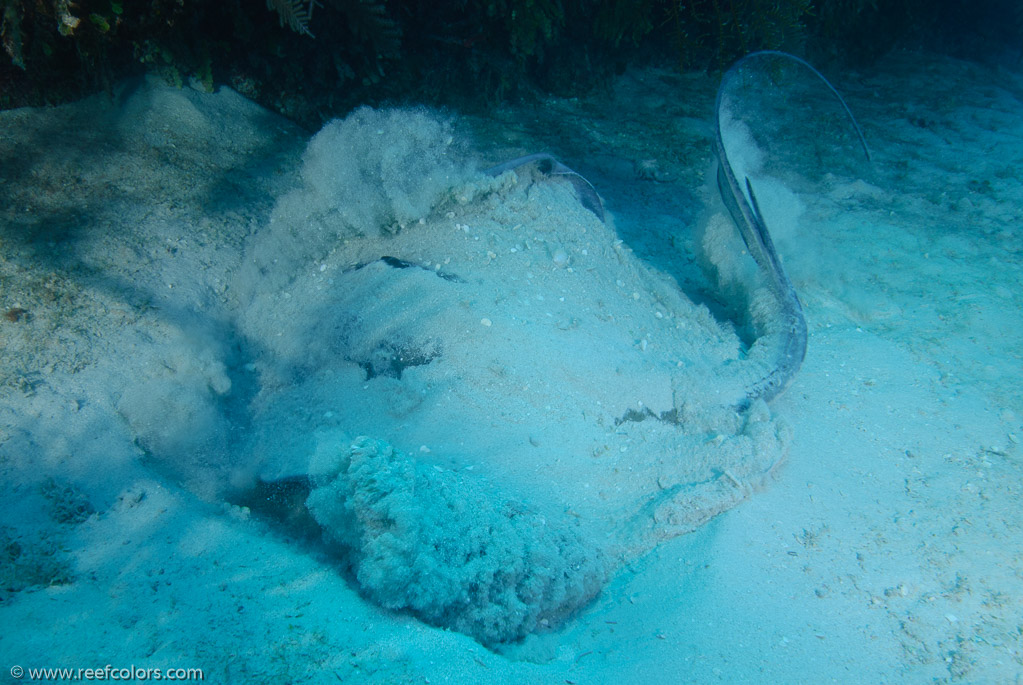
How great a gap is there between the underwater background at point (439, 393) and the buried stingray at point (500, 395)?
0.7 inches

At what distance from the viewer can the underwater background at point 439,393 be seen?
5.93 feet

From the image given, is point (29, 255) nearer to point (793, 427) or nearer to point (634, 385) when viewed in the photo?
point (634, 385)

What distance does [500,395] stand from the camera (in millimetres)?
2545

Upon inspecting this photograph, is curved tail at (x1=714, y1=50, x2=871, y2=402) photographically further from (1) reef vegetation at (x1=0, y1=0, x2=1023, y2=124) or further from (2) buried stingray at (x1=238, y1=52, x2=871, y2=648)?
(1) reef vegetation at (x1=0, y1=0, x2=1023, y2=124)

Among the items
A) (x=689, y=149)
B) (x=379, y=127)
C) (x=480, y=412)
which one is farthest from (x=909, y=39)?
(x=480, y=412)

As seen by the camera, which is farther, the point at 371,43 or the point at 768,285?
the point at 371,43

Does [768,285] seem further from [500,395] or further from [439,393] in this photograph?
[439,393]

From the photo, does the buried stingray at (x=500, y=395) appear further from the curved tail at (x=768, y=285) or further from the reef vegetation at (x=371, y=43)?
the reef vegetation at (x=371, y=43)

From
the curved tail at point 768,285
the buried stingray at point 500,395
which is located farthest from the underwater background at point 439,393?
the curved tail at point 768,285

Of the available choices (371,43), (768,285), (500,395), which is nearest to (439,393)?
(500,395)

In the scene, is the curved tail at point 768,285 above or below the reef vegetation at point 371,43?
below

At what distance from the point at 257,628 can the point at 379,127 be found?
11.2 feet

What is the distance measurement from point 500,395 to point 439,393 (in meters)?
0.32

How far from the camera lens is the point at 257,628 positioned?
5.33 feet
